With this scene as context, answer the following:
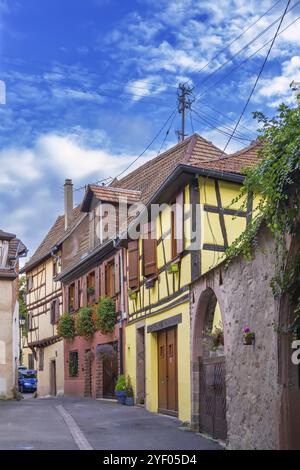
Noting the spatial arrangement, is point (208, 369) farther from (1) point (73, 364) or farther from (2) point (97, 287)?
(1) point (73, 364)

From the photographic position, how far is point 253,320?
9.49 metres

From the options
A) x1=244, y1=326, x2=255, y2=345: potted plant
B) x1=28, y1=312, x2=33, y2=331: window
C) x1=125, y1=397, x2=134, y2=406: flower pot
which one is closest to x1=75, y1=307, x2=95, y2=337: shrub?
x1=125, y1=397, x2=134, y2=406: flower pot

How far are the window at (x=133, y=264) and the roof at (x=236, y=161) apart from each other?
13.0ft

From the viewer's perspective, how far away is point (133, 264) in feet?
66.6

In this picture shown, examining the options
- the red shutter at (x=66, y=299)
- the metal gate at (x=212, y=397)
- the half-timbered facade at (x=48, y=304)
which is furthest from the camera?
the half-timbered facade at (x=48, y=304)

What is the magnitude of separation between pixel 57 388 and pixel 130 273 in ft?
43.2

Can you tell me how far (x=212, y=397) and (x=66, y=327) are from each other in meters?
16.8

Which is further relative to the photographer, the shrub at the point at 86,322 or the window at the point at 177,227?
the shrub at the point at 86,322

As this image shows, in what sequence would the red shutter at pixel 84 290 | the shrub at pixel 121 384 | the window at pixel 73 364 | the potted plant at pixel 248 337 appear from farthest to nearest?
the window at pixel 73 364 < the red shutter at pixel 84 290 < the shrub at pixel 121 384 < the potted plant at pixel 248 337

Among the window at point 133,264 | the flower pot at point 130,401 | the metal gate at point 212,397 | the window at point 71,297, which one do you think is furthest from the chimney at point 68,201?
the metal gate at point 212,397

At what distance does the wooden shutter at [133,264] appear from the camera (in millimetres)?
20141

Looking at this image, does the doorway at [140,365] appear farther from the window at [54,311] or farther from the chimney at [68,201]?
the chimney at [68,201]

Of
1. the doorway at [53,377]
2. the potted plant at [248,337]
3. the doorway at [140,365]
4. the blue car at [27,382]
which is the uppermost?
the potted plant at [248,337]

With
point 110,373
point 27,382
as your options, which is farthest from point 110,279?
point 27,382
